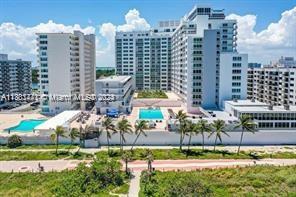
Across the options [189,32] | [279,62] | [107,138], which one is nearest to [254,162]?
[107,138]

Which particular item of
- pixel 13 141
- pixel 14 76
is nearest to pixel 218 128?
pixel 13 141

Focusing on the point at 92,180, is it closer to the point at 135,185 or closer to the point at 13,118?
the point at 135,185

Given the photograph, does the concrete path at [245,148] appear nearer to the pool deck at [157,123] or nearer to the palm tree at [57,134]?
the palm tree at [57,134]

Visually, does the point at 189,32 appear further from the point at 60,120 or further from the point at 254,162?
the point at 254,162

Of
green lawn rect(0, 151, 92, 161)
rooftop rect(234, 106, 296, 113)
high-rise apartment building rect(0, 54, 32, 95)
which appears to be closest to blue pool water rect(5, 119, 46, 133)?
green lawn rect(0, 151, 92, 161)

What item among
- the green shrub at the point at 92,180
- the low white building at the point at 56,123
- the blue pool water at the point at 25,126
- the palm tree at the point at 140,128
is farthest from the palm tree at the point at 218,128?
the blue pool water at the point at 25,126

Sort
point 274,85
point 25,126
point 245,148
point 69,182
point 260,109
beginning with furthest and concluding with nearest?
point 274,85 → point 25,126 → point 260,109 → point 245,148 → point 69,182
